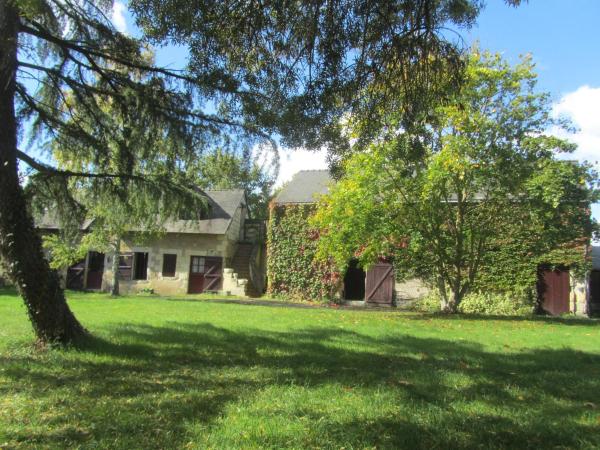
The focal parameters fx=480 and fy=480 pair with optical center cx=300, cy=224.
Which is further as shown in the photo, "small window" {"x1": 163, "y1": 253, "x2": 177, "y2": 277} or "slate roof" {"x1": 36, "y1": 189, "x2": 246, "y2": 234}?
"small window" {"x1": 163, "y1": 253, "x2": 177, "y2": 277}

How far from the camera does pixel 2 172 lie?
20.2ft

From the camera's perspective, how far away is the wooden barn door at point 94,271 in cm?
2489

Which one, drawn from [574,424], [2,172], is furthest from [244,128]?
[574,424]

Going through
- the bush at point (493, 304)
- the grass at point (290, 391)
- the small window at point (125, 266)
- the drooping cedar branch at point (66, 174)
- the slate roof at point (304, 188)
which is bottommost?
the grass at point (290, 391)

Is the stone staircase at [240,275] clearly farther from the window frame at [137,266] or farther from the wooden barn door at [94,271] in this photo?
the wooden barn door at [94,271]

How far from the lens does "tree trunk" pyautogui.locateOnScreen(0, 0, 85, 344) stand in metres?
6.20

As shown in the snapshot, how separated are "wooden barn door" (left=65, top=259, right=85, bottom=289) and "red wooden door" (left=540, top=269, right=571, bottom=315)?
2164cm

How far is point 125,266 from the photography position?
24.2 metres

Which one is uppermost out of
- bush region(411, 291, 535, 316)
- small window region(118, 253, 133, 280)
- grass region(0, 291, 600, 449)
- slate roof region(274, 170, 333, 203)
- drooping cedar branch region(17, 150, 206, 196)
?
slate roof region(274, 170, 333, 203)

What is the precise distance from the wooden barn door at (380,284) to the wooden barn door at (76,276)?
14.6 m

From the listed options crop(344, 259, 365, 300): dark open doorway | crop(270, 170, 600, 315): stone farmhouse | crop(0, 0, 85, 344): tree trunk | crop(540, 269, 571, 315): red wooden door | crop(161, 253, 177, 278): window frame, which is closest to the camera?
crop(0, 0, 85, 344): tree trunk

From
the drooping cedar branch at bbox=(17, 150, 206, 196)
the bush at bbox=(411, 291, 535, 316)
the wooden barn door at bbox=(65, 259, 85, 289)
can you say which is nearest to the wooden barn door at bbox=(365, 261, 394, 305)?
the bush at bbox=(411, 291, 535, 316)

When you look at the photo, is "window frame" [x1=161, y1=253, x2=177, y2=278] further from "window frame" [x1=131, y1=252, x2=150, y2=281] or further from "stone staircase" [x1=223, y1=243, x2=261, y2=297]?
"stone staircase" [x1=223, y1=243, x2=261, y2=297]

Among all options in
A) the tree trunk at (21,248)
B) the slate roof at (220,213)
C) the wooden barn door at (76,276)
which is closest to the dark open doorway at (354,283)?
the slate roof at (220,213)
